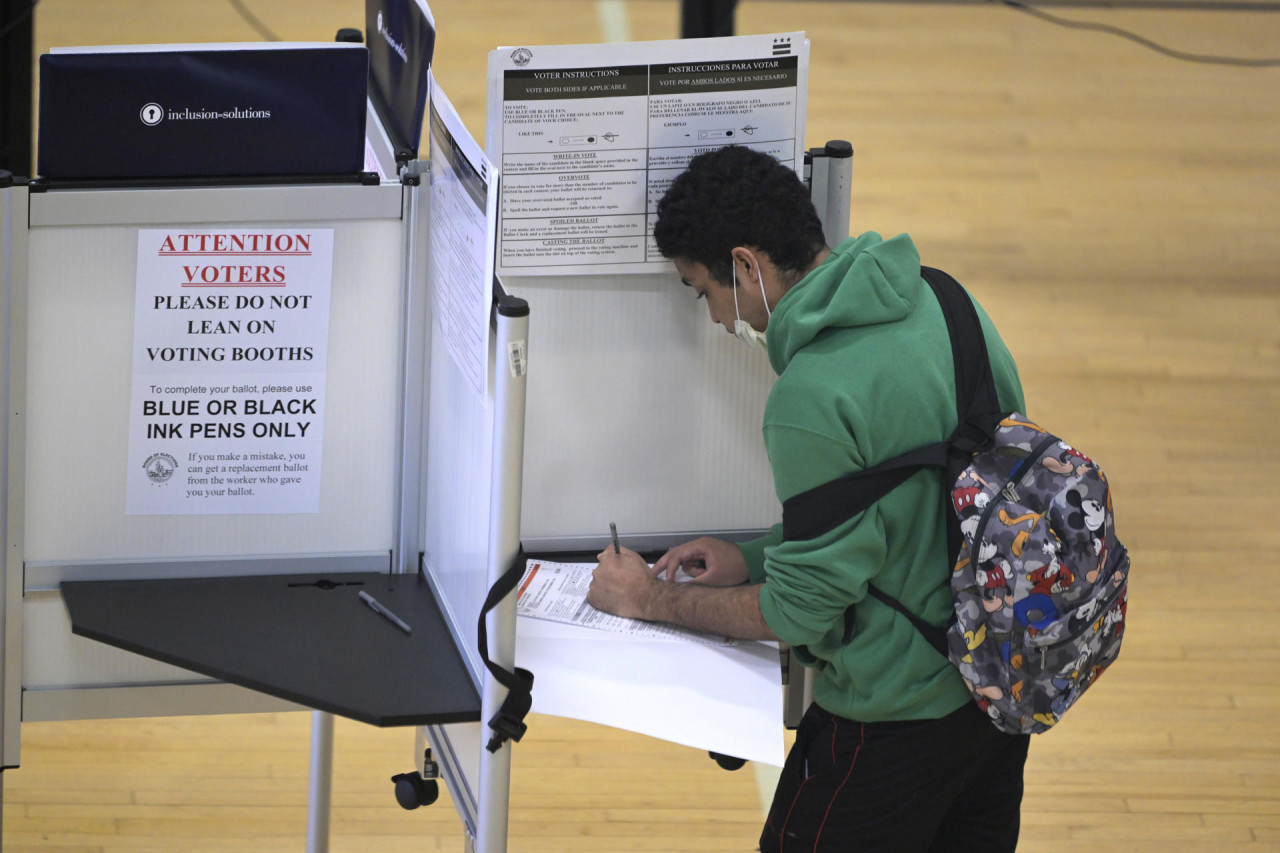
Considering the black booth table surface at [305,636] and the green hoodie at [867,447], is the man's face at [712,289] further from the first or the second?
the black booth table surface at [305,636]

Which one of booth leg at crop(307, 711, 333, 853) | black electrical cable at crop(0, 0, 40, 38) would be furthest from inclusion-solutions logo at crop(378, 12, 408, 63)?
black electrical cable at crop(0, 0, 40, 38)

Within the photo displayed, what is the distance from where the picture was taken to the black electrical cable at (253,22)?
21.1ft

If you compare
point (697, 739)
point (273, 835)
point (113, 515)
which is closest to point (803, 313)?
point (697, 739)

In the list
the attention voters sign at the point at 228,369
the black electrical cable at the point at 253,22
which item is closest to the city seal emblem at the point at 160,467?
the attention voters sign at the point at 228,369

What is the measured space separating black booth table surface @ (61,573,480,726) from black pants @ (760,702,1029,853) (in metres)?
0.42

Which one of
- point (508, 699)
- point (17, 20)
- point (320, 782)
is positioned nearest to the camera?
point (508, 699)

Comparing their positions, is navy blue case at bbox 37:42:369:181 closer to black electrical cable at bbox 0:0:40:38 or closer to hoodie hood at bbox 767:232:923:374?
hoodie hood at bbox 767:232:923:374

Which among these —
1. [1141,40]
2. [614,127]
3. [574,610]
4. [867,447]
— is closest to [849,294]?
[867,447]

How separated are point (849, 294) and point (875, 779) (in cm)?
53

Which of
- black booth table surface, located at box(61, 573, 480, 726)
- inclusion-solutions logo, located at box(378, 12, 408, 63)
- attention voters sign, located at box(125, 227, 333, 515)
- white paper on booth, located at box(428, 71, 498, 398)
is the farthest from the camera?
inclusion-solutions logo, located at box(378, 12, 408, 63)

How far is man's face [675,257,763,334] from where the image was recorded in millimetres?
1753

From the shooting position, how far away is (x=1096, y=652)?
1.67m

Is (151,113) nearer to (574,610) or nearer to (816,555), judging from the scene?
(574,610)

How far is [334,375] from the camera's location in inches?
69.1
